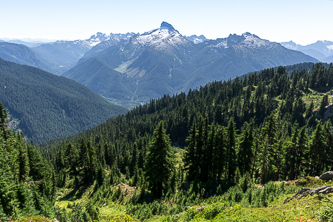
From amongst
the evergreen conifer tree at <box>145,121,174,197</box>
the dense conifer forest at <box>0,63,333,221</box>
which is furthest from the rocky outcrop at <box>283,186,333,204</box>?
the evergreen conifer tree at <box>145,121,174,197</box>

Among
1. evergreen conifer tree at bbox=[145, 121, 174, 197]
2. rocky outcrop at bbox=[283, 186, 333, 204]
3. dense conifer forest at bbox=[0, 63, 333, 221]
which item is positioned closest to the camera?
rocky outcrop at bbox=[283, 186, 333, 204]

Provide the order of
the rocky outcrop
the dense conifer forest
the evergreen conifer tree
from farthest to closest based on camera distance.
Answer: the evergreen conifer tree → the dense conifer forest → the rocky outcrop

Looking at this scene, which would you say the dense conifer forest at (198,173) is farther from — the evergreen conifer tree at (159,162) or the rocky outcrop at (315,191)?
the rocky outcrop at (315,191)

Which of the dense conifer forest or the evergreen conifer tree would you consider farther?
the evergreen conifer tree

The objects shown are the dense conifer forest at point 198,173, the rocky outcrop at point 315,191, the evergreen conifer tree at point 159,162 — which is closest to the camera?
the rocky outcrop at point 315,191

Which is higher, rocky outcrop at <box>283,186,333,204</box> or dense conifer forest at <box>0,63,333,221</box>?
rocky outcrop at <box>283,186,333,204</box>

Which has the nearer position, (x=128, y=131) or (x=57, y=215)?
(x=57, y=215)

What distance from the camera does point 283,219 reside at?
15.5 m

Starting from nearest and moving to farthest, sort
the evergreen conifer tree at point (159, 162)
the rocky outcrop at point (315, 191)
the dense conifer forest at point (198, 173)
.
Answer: the rocky outcrop at point (315, 191)
the dense conifer forest at point (198, 173)
the evergreen conifer tree at point (159, 162)

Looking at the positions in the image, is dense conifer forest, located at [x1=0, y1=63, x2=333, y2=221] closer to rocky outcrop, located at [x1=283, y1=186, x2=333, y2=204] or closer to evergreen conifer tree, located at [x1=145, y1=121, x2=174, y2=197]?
evergreen conifer tree, located at [x1=145, y1=121, x2=174, y2=197]

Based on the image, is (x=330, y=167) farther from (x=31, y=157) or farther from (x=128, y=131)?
(x=128, y=131)

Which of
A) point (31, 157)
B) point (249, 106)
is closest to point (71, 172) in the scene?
point (31, 157)

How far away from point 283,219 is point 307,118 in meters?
127

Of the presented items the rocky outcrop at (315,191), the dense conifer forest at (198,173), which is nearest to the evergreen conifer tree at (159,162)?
the dense conifer forest at (198,173)
